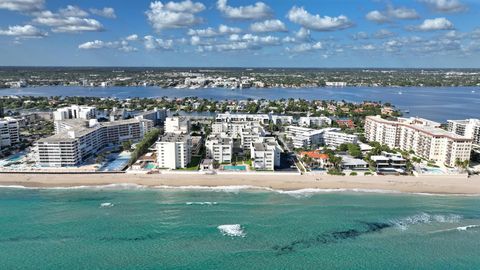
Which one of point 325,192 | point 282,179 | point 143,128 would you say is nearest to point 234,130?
point 143,128

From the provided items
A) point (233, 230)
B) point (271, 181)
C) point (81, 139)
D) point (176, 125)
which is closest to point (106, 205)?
point (233, 230)

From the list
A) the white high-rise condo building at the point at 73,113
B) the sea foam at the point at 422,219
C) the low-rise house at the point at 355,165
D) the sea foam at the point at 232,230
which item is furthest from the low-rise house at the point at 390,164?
the white high-rise condo building at the point at 73,113

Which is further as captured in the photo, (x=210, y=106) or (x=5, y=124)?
(x=210, y=106)

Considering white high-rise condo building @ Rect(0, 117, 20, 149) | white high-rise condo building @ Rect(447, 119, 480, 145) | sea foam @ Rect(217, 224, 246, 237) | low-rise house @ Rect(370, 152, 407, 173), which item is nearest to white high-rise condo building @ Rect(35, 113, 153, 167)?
white high-rise condo building @ Rect(0, 117, 20, 149)

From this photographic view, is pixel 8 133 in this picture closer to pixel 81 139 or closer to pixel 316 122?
pixel 81 139

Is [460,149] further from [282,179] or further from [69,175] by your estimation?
[69,175]

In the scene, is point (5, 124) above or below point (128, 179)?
above
